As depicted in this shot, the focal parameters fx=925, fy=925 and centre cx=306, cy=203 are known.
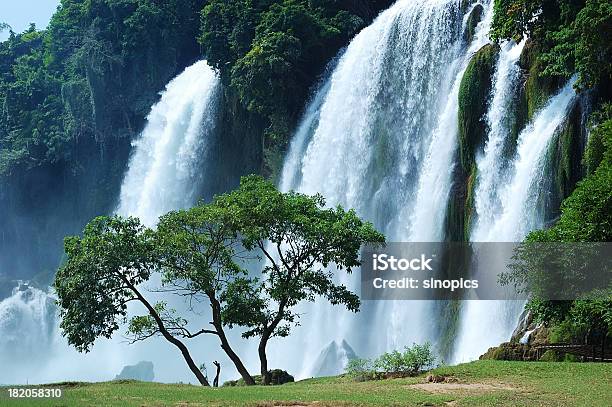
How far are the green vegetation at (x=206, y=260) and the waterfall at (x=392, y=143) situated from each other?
6.90m

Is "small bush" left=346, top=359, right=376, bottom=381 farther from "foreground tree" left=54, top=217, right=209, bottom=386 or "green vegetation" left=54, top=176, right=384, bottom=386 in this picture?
"foreground tree" left=54, top=217, right=209, bottom=386

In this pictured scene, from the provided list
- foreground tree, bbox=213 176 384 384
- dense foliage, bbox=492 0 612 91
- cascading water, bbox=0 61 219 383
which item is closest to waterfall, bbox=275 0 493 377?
dense foliage, bbox=492 0 612 91

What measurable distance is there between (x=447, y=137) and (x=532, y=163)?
4.50m

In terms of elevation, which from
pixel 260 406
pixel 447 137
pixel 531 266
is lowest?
pixel 260 406

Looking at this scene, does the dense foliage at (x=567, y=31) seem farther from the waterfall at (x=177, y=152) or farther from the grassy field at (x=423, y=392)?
the waterfall at (x=177, y=152)

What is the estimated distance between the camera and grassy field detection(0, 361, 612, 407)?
14336 millimetres

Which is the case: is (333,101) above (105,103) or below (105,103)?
below

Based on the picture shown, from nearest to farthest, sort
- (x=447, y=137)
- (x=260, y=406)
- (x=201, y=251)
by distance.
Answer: (x=260, y=406) → (x=201, y=251) → (x=447, y=137)

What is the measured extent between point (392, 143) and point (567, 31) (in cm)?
930

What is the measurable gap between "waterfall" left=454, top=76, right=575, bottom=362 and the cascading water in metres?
18.5

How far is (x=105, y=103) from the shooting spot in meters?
50.4

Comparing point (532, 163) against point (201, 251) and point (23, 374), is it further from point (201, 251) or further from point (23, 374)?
point (23, 374)

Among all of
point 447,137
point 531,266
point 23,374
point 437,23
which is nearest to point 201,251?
point 531,266

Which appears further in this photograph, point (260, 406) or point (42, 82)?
point (42, 82)
